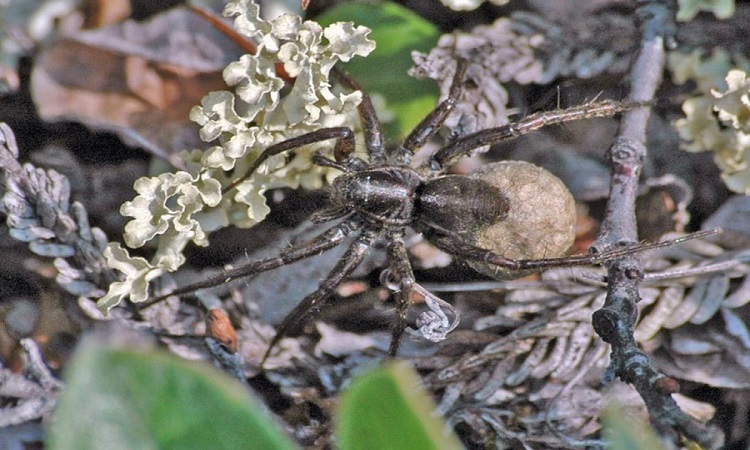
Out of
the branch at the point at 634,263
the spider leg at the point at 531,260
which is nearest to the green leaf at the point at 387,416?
the branch at the point at 634,263

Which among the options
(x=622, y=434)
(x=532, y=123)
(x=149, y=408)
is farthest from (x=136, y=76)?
(x=622, y=434)

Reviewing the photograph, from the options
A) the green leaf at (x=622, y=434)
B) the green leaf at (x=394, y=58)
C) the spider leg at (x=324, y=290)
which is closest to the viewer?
the green leaf at (x=622, y=434)

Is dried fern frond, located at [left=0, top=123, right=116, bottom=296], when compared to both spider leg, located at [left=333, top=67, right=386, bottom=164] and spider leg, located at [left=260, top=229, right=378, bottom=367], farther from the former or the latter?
spider leg, located at [left=333, top=67, right=386, bottom=164]

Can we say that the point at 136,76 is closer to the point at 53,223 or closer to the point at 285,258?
the point at 53,223

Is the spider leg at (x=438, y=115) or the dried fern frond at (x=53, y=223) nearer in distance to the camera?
the dried fern frond at (x=53, y=223)

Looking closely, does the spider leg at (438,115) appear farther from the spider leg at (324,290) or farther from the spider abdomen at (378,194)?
the spider leg at (324,290)
